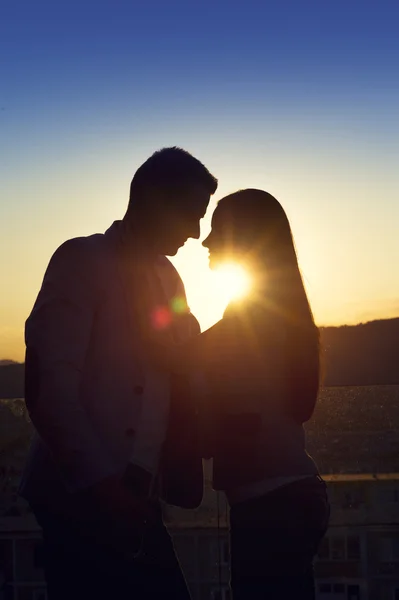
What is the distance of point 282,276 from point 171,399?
0.38 metres

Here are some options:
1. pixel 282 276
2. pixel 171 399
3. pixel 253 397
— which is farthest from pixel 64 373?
pixel 282 276

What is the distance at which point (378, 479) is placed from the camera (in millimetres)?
7668

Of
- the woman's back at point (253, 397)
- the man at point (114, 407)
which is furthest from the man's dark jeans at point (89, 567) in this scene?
the woman's back at point (253, 397)

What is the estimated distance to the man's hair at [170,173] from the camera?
1854mm

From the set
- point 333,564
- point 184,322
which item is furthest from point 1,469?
point 184,322

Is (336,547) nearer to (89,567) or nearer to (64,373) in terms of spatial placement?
(89,567)

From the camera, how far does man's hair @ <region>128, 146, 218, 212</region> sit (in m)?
1.85

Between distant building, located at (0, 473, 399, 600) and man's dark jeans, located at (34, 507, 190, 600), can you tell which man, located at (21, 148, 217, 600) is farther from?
distant building, located at (0, 473, 399, 600)

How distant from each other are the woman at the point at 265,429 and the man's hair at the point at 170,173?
0.28 m

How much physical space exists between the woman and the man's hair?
282mm

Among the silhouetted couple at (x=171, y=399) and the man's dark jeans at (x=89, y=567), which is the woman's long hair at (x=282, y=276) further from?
the man's dark jeans at (x=89, y=567)

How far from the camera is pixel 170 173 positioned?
185 cm

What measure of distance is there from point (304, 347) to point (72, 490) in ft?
1.95

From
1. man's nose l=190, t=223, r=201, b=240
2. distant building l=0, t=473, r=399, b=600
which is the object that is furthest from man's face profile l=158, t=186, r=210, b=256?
distant building l=0, t=473, r=399, b=600
